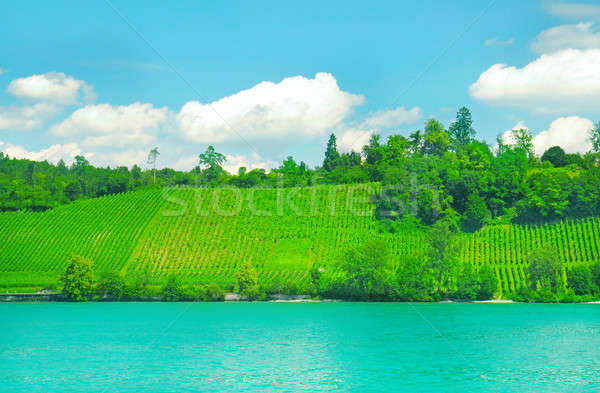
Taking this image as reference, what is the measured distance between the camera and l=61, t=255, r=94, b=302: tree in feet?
243

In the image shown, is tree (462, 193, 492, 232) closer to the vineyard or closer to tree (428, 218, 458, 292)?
the vineyard

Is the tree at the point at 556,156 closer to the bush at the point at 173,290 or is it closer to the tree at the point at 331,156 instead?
the tree at the point at 331,156

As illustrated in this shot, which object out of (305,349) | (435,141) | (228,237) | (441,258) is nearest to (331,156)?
(435,141)

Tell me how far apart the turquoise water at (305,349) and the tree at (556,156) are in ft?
208

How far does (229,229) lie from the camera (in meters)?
96.2

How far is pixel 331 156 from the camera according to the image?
15438cm

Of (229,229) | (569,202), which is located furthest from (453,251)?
(229,229)

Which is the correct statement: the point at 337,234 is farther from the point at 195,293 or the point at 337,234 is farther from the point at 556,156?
the point at 556,156

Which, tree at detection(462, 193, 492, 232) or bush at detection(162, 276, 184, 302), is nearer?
bush at detection(162, 276, 184, 302)

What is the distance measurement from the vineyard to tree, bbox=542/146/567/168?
35.9 metres

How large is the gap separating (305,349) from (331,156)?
114803 mm

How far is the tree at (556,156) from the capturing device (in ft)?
398

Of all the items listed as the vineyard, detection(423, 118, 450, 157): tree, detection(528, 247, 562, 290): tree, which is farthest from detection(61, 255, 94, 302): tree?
detection(423, 118, 450, 157): tree

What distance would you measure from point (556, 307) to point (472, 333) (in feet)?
72.1
